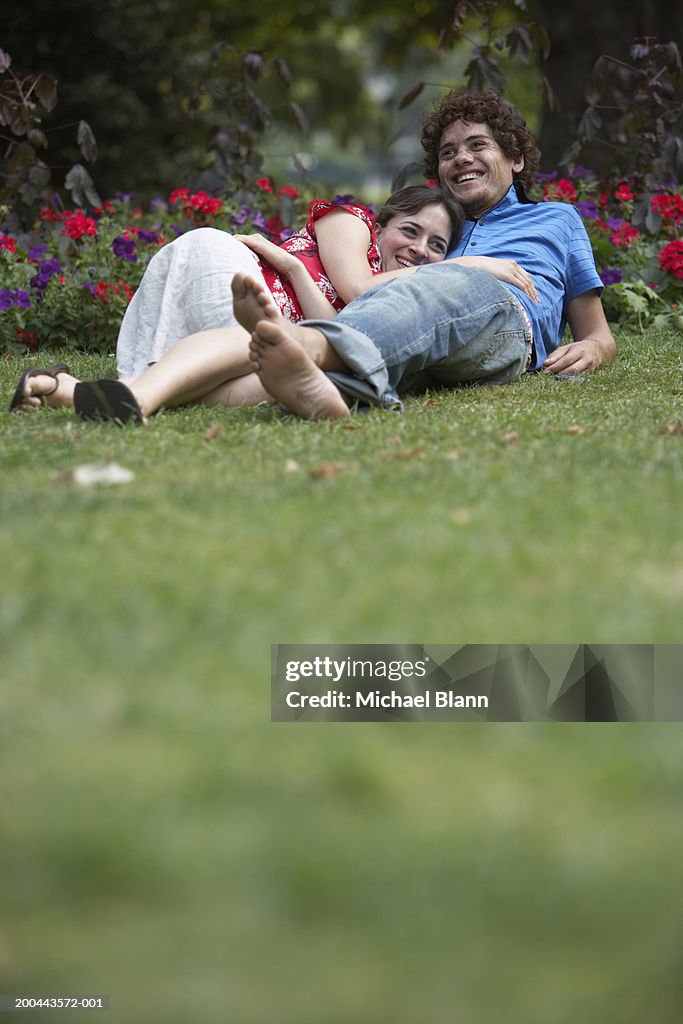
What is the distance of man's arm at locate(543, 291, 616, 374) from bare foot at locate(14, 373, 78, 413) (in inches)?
80.5

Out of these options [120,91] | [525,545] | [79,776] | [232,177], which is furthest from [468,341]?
[120,91]

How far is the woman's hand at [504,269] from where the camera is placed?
410 cm

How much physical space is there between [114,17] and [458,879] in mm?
13172

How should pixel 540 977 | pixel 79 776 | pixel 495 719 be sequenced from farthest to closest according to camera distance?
pixel 495 719
pixel 79 776
pixel 540 977

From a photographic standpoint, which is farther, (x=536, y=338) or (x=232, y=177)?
(x=232, y=177)

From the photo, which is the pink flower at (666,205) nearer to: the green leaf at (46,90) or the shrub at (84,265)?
the shrub at (84,265)

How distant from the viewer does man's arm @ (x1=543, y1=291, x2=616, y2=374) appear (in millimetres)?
4703

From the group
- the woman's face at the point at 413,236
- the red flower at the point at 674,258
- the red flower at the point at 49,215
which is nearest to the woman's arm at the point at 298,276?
the woman's face at the point at 413,236

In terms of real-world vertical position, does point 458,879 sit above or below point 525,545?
below

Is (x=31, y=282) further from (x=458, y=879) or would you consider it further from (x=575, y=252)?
(x=458, y=879)

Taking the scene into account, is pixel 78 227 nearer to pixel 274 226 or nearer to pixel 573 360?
pixel 274 226

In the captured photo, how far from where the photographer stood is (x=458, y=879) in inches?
45.2

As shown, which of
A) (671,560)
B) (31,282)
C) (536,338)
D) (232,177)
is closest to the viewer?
(671,560)

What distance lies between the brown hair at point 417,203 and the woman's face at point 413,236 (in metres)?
0.01
